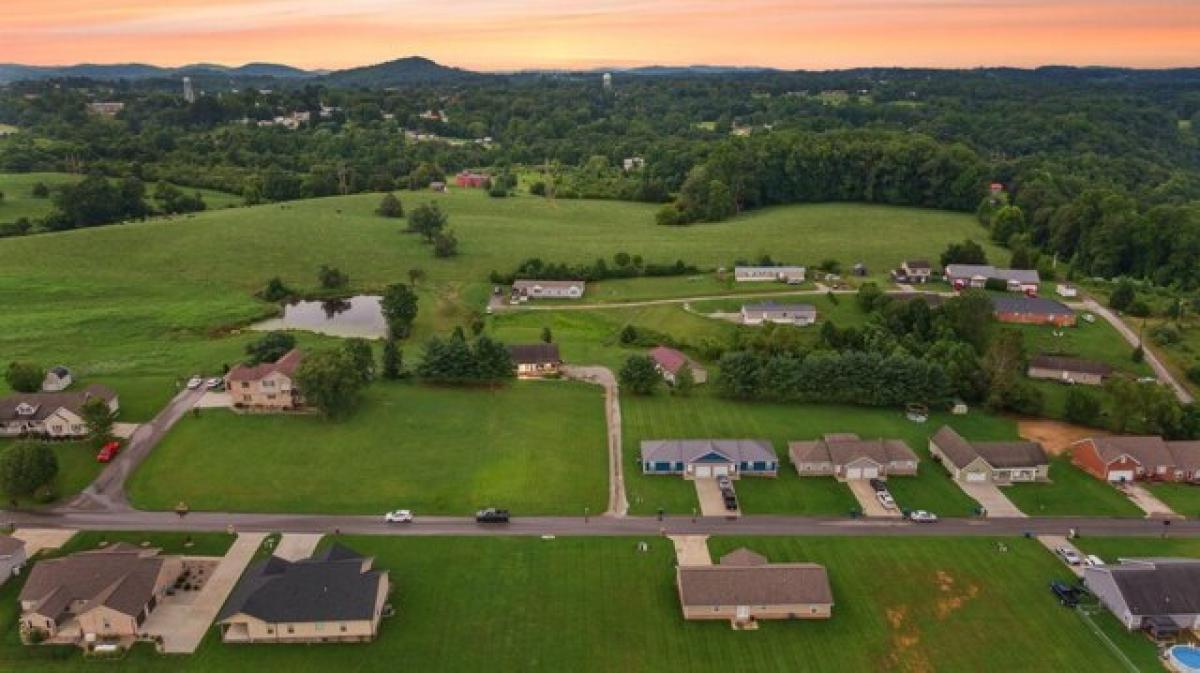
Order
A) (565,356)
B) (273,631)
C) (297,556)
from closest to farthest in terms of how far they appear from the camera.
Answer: (273,631) → (297,556) → (565,356)

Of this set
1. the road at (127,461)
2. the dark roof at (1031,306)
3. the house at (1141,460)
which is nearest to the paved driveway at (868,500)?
the house at (1141,460)

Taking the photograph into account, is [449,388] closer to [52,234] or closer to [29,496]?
[29,496]

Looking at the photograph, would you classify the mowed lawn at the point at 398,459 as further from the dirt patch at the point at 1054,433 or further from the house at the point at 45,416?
the dirt patch at the point at 1054,433

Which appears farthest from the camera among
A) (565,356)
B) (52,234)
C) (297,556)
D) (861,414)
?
(52,234)

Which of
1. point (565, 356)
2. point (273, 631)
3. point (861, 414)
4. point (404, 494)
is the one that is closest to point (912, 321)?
point (861, 414)

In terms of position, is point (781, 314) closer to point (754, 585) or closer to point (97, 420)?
point (754, 585)
